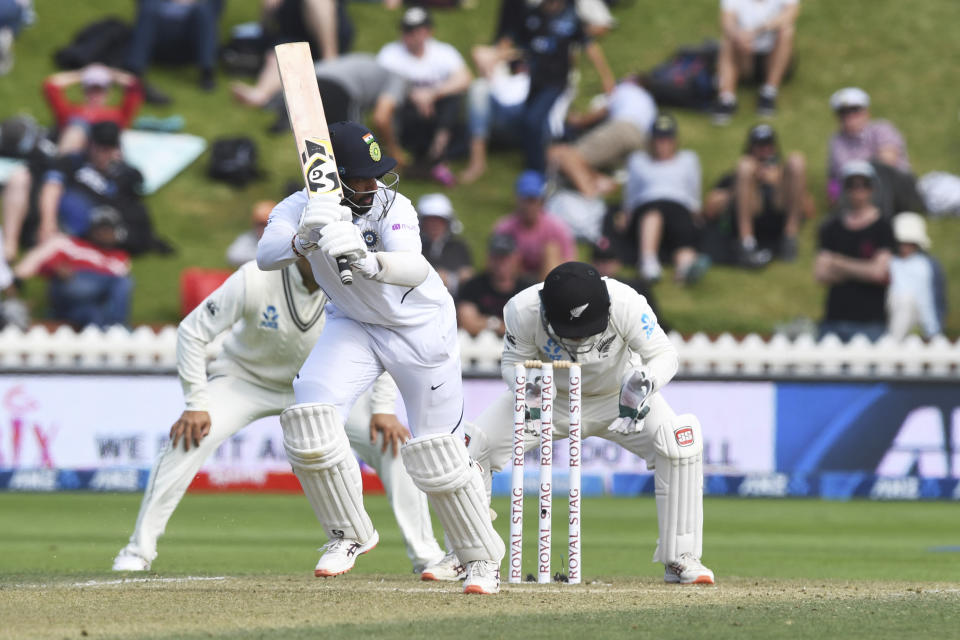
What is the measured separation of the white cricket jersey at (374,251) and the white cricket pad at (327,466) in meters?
0.42

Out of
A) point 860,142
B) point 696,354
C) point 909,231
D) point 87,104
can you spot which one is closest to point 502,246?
point 696,354

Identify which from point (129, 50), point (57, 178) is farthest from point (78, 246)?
point (129, 50)

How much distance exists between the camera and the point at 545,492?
620 cm

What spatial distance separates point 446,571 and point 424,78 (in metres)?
9.56

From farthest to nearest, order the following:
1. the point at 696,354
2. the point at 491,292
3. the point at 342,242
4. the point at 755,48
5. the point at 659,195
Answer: the point at 755,48 < the point at 659,195 < the point at 491,292 < the point at 696,354 < the point at 342,242

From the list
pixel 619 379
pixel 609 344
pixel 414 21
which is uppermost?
pixel 414 21

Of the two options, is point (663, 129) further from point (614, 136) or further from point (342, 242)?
point (342, 242)

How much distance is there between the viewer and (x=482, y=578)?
5793 millimetres

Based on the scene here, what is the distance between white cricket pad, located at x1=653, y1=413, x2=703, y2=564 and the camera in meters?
6.40

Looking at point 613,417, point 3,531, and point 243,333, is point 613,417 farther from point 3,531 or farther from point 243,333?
point 3,531

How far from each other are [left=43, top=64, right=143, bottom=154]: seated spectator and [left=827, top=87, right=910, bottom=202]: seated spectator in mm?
6782

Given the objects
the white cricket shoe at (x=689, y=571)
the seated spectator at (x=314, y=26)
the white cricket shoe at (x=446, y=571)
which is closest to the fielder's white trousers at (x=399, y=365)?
the white cricket shoe at (x=446, y=571)

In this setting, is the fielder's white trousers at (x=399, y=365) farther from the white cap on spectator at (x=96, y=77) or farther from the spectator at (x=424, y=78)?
the spectator at (x=424, y=78)

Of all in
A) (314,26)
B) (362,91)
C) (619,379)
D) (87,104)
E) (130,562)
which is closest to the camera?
(619,379)
